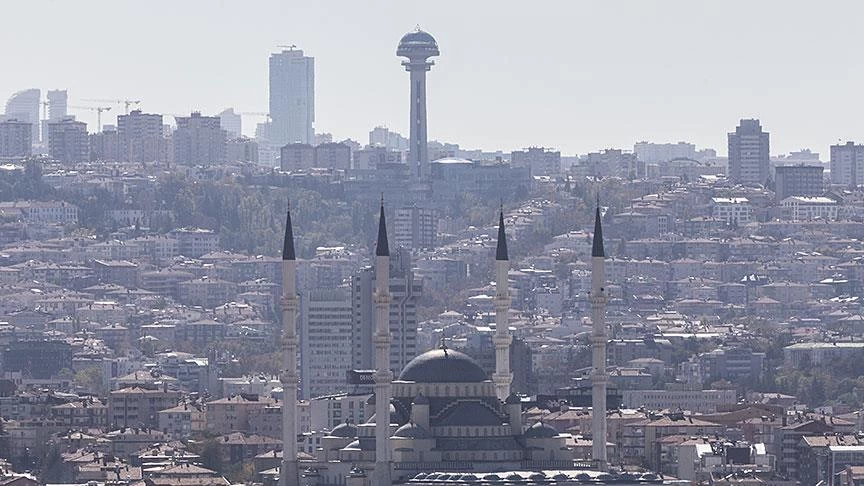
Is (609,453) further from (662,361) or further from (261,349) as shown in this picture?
(261,349)

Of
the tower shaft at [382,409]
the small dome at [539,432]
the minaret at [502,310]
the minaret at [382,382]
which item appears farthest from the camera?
the minaret at [502,310]

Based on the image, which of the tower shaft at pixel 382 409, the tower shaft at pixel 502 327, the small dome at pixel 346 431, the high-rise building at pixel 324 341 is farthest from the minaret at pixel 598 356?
the high-rise building at pixel 324 341

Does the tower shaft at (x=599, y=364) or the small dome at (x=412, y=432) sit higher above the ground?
the tower shaft at (x=599, y=364)

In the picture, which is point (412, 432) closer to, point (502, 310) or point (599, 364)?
point (599, 364)

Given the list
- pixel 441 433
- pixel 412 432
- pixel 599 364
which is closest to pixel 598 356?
pixel 599 364

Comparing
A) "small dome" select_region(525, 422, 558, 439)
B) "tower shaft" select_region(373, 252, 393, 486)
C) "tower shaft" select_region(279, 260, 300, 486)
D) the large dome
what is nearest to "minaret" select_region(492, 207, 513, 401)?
the large dome

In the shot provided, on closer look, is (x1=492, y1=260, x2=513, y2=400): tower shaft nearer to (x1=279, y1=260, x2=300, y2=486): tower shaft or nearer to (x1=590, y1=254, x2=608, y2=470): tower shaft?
(x1=590, y1=254, x2=608, y2=470): tower shaft

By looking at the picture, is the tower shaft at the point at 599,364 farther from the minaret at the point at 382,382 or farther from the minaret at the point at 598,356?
the minaret at the point at 382,382

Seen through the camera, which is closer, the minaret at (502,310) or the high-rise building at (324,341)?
the minaret at (502,310)
